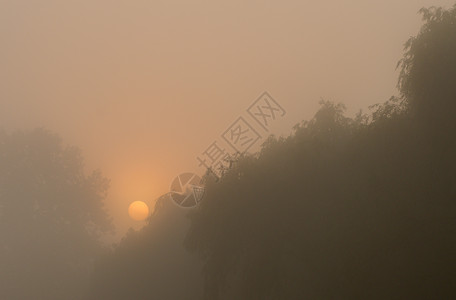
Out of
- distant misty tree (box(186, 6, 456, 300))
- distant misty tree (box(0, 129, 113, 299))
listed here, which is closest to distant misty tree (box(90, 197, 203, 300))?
distant misty tree (box(186, 6, 456, 300))

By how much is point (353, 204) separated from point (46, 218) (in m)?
25.7

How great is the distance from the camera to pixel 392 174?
6.07m

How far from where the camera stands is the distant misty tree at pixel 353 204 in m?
5.45

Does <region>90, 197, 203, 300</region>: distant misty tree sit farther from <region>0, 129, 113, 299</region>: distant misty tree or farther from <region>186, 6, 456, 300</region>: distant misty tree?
<region>0, 129, 113, 299</region>: distant misty tree

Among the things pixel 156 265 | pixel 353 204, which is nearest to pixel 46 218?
pixel 156 265

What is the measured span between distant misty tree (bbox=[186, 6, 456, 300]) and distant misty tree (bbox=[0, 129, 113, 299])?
1939cm

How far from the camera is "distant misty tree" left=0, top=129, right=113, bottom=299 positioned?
24.5 metres

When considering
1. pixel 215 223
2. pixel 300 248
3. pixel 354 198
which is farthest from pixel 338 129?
pixel 215 223

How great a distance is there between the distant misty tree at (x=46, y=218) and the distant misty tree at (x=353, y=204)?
19.4 meters

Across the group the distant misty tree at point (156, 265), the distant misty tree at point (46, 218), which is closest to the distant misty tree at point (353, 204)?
the distant misty tree at point (156, 265)

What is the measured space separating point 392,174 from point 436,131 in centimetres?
98

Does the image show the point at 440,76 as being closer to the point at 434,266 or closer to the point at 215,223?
the point at 434,266

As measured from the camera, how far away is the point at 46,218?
26.9 metres

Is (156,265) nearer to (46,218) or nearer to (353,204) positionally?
(353,204)
